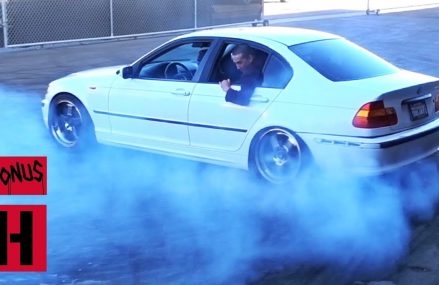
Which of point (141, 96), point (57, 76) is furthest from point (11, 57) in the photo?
point (141, 96)

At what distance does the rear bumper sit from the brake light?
0.38 feet

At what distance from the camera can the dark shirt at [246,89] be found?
20.9 ft

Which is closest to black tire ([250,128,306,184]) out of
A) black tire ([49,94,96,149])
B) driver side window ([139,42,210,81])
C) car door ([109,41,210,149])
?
car door ([109,41,210,149])

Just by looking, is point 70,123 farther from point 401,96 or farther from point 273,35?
point 401,96

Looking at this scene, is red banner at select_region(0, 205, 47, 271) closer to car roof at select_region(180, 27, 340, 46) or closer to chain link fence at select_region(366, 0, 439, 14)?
car roof at select_region(180, 27, 340, 46)

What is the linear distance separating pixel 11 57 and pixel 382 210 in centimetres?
1123

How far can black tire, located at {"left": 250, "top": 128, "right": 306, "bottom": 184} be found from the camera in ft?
20.4

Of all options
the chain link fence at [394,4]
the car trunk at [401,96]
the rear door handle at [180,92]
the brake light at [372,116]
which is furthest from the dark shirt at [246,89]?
the chain link fence at [394,4]

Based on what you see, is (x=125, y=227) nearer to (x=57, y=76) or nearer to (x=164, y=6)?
(x=57, y=76)

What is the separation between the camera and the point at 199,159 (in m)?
6.85

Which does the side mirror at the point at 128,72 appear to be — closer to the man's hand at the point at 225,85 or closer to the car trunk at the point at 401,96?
the man's hand at the point at 225,85

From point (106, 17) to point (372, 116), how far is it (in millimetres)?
13367

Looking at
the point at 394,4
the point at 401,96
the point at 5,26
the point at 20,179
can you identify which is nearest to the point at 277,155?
the point at 401,96

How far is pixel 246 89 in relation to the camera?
6387mm
